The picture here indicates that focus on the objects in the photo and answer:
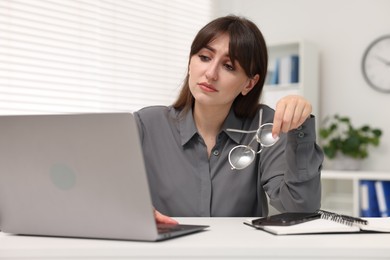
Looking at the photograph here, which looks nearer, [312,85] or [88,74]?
[88,74]

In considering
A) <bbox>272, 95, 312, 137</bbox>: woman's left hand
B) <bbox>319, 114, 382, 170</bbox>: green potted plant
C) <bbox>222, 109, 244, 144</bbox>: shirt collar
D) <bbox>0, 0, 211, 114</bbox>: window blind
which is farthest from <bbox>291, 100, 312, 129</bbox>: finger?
<bbox>319, 114, 382, 170</bbox>: green potted plant

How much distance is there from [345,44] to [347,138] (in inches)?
29.4

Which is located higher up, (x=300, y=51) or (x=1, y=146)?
(x=300, y=51)

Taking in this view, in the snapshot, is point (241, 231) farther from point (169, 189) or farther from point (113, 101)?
point (113, 101)

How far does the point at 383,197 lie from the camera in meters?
3.30

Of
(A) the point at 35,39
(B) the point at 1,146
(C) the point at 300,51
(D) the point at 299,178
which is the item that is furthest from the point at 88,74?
(B) the point at 1,146

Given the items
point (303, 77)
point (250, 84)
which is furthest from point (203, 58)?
point (303, 77)

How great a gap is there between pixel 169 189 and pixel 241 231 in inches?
25.6

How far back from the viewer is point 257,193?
175 centimetres

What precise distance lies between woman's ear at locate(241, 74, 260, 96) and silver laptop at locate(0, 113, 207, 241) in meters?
0.91

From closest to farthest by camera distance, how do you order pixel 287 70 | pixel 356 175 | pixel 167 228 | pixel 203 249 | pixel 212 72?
pixel 203 249 < pixel 167 228 < pixel 212 72 < pixel 356 175 < pixel 287 70

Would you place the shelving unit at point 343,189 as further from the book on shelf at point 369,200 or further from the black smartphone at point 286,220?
the black smartphone at point 286,220

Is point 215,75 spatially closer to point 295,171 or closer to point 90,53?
point 295,171

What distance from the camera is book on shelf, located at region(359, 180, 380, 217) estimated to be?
3.35 meters
